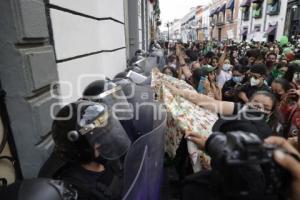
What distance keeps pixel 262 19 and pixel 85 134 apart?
3256 centimetres

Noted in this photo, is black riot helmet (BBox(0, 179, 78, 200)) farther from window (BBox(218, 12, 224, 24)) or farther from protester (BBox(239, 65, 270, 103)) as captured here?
window (BBox(218, 12, 224, 24))

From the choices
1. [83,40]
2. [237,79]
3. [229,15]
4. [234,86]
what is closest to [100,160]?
[83,40]

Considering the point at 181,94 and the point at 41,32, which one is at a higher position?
the point at 41,32

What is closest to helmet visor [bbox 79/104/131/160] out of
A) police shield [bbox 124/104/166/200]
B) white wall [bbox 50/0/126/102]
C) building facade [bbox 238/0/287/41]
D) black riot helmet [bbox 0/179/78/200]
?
police shield [bbox 124/104/166/200]

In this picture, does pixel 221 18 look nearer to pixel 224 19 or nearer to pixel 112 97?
pixel 224 19

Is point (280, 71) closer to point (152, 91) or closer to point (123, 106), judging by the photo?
point (152, 91)

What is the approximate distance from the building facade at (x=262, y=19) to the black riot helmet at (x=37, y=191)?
26868mm

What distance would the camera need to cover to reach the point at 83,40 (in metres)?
3.12

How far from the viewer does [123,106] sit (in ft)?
7.64

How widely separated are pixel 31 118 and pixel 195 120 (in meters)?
1.40

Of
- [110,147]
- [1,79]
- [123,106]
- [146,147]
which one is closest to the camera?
[146,147]

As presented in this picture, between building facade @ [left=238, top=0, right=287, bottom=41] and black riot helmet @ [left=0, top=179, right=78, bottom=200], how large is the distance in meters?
26.9

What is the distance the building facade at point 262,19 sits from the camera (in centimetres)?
2459

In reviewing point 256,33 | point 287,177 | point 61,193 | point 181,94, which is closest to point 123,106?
point 181,94
